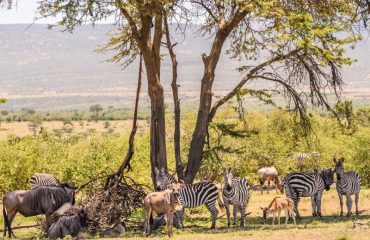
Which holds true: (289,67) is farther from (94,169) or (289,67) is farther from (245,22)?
(94,169)

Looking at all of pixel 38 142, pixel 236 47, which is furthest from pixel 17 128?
pixel 236 47

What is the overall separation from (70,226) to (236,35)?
11.5 metres

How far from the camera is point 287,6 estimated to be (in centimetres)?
2522

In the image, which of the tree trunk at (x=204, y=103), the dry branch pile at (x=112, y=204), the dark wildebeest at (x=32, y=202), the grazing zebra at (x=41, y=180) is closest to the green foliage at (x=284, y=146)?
the grazing zebra at (x=41, y=180)

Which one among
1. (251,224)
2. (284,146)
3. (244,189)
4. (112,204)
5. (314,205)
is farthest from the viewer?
(284,146)

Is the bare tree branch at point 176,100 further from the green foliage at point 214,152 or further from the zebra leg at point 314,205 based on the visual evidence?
the zebra leg at point 314,205

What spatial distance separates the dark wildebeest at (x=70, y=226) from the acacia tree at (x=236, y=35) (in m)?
5.51

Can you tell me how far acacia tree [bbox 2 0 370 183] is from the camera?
75.0 ft

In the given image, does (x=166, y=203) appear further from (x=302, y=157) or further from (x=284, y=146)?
(x=284, y=146)

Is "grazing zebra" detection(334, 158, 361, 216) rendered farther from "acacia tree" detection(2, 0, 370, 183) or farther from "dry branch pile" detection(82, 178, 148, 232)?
"dry branch pile" detection(82, 178, 148, 232)

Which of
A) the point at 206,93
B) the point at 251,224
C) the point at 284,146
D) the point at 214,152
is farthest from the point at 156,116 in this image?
the point at 284,146

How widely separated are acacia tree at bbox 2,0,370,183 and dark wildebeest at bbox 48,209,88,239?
5.51 m

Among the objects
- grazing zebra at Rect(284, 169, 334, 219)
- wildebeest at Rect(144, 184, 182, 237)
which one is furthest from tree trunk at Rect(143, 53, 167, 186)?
wildebeest at Rect(144, 184, 182, 237)

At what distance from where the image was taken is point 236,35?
92.2 ft
